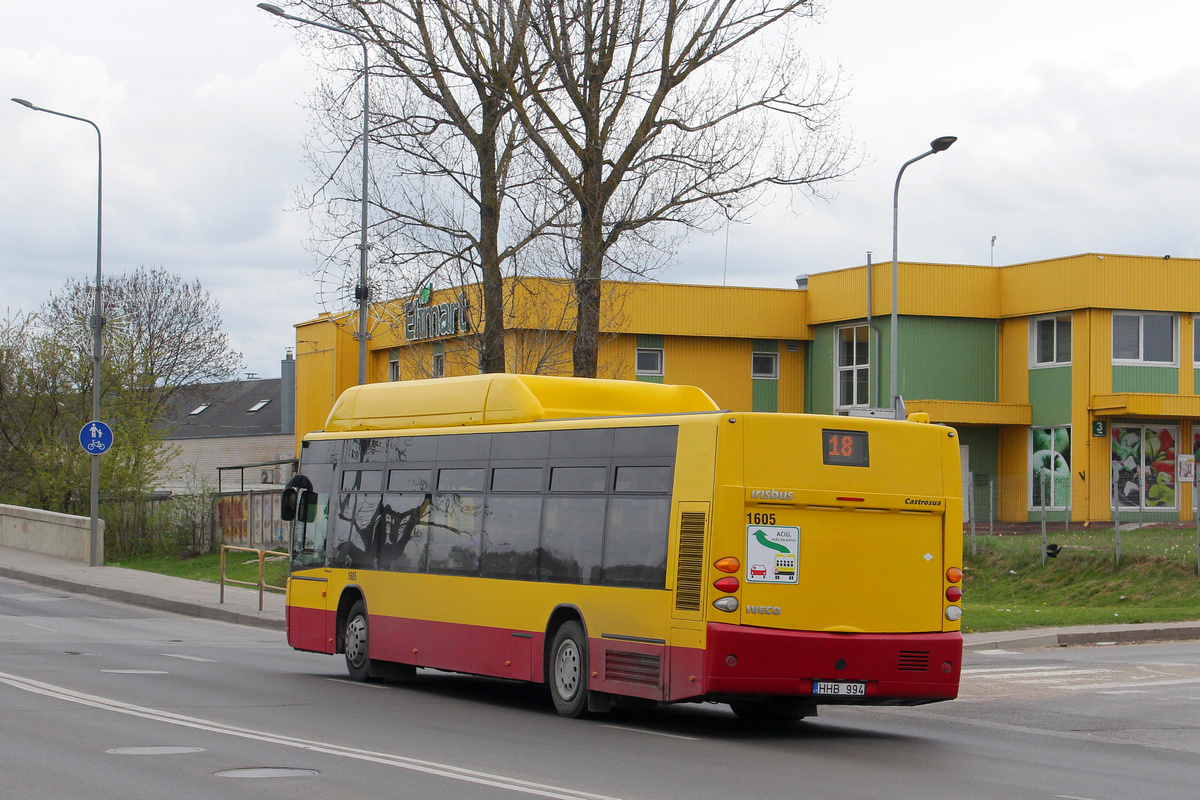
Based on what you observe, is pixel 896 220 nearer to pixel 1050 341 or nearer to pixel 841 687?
pixel 1050 341

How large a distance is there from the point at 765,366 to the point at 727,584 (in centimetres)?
3389

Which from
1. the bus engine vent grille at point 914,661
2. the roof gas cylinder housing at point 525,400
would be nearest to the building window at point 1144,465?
the roof gas cylinder housing at point 525,400

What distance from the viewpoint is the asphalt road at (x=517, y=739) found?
8.62 metres

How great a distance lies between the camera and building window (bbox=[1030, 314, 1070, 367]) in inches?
1549

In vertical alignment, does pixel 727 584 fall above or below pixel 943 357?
below

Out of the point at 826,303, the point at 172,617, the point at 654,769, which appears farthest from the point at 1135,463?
the point at 654,769

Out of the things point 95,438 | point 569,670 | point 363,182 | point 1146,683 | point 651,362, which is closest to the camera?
point 569,670

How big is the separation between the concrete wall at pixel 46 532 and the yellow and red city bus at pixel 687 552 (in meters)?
23.1

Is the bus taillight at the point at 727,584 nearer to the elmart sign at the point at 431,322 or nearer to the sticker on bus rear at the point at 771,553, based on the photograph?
the sticker on bus rear at the point at 771,553

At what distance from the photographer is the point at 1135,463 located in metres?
38.7

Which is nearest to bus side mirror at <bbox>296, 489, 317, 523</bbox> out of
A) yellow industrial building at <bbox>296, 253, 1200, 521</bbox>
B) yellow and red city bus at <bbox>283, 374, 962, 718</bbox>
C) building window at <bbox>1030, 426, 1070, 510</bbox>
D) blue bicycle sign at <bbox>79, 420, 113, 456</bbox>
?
yellow and red city bus at <bbox>283, 374, 962, 718</bbox>

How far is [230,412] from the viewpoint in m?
78.5

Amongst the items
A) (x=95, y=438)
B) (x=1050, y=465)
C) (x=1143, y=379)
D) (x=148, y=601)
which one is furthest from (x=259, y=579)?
(x=1143, y=379)

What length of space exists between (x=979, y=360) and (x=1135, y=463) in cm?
530
